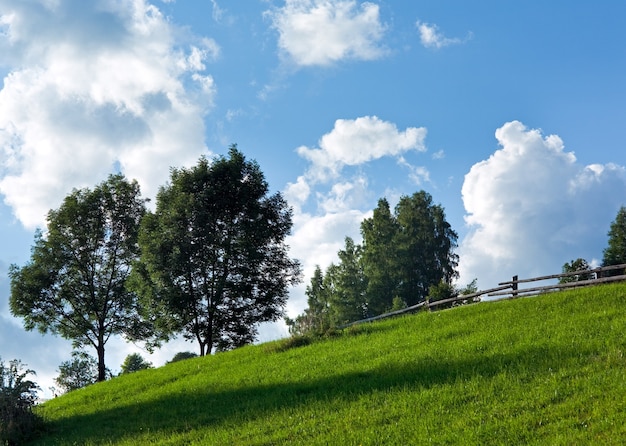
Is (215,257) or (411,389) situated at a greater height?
(215,257)

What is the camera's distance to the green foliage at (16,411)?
2148 centimetres

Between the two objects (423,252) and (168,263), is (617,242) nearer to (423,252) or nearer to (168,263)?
(423,252)

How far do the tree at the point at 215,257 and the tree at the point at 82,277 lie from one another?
5.54 meters

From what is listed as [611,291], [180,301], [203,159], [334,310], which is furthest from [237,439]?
[334,310]

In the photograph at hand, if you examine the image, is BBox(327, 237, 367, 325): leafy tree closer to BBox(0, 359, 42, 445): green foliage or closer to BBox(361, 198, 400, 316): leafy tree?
BBox(361, 198, 400, 316): leafy tree

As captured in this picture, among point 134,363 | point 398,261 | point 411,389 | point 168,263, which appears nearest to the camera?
point 411,389

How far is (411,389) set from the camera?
54.6 ft

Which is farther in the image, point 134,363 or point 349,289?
point 134,363

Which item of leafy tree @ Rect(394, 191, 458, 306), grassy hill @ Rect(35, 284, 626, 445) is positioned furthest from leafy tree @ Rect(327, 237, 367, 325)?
grassy hill @ Rect(35, 284, 626, 445)

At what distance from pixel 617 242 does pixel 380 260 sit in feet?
94.0

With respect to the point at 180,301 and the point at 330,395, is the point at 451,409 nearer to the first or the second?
the point at 330,395

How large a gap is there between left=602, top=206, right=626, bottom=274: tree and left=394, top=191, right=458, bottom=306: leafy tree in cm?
1880

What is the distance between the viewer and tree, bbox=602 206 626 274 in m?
71.3

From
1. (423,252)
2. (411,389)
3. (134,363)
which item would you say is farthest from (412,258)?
(411,389)
